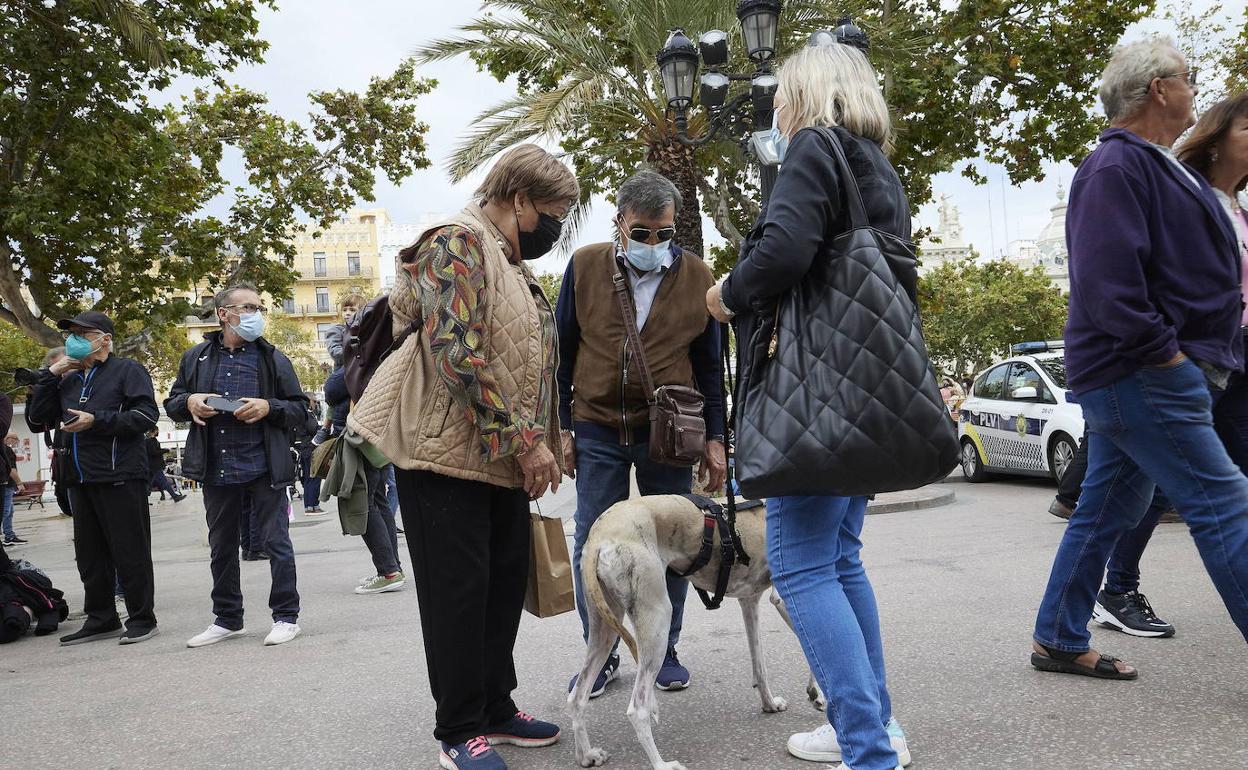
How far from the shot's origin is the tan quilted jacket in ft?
9.49

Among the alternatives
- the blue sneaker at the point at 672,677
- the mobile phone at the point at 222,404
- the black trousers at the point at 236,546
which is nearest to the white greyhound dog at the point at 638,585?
the blue sneaker at the point at 672,677

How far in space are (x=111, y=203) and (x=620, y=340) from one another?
39.7ft

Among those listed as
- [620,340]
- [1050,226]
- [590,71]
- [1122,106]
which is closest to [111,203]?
[590,71]

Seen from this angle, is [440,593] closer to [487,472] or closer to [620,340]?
[487,472]

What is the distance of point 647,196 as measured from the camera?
375 centimetres

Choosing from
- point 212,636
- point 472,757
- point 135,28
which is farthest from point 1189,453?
point 135,28

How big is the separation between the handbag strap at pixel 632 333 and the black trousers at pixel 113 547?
377 centimetres

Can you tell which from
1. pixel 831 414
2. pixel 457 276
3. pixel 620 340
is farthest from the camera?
pixel 620 340

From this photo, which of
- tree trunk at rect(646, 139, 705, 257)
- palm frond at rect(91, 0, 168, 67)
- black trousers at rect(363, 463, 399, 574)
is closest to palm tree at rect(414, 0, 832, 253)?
tree trunk at rect(646, 139, 705, 257)

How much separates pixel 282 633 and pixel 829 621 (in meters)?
3.95

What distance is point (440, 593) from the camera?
2955 millimetres

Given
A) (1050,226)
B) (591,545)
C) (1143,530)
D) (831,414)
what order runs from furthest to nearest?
(1050,226), (1143,530), (591,545), (831,414)

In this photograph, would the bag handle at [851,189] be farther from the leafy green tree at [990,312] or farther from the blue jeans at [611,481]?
the leafy green tree at [990,312]

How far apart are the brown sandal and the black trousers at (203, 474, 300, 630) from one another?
4182 millimetres
